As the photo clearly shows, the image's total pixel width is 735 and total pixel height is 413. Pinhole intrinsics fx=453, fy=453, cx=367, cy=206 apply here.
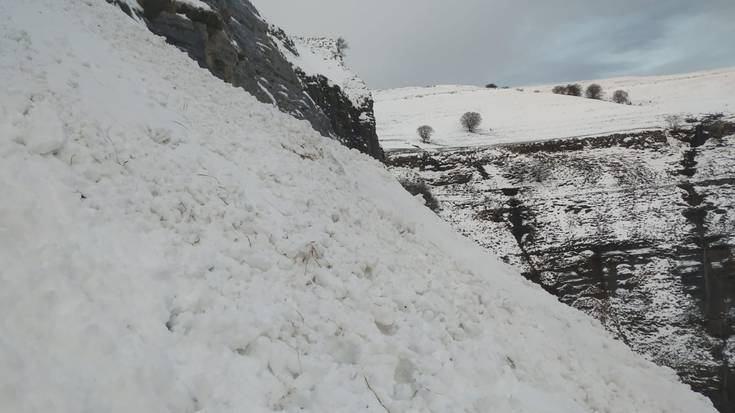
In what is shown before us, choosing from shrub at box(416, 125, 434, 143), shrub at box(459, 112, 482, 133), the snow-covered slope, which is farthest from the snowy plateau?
shrub at box(459, 112, 482, 133)

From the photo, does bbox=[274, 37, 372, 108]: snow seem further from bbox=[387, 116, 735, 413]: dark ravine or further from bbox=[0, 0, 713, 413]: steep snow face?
bbox=[0, 0, 713, 413]: steep snow face

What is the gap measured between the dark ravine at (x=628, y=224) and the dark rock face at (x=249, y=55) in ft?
36.2

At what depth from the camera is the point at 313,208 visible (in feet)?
27.0

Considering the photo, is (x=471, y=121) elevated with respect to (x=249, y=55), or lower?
lower

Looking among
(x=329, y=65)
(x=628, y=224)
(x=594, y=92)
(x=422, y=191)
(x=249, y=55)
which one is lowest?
(x=628, y=224)

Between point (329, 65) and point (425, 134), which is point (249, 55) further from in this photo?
point (425, 134)

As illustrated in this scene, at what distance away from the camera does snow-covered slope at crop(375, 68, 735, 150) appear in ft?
147

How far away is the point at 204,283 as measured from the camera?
4.64 meters

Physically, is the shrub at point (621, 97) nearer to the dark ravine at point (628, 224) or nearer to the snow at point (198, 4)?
the dark ravine at point (628, 224)

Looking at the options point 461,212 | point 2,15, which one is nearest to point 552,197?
point 461,212

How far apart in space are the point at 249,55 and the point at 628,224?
24089mm

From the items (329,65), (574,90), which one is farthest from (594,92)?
(329,65)

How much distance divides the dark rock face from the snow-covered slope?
63.4 feet

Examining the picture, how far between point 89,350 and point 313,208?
5.11 metres
